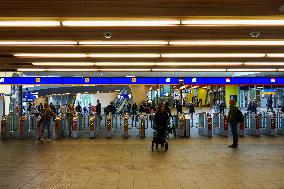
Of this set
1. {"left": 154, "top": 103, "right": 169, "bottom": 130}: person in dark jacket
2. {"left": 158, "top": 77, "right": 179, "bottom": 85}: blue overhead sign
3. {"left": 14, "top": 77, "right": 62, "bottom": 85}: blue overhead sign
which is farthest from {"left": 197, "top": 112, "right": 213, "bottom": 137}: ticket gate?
{"left": 14, "top": 77, "right": 62, "bottom": 85}: blue overhead sign

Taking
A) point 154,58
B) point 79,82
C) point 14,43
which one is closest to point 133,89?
point 79,82

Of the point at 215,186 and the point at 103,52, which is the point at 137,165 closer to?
the point at 215,186

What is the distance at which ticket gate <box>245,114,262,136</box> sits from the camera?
1797 cm

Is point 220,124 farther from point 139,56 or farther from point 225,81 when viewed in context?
point 139,56

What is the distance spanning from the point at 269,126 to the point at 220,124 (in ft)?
6.85

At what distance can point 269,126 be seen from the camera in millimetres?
18500

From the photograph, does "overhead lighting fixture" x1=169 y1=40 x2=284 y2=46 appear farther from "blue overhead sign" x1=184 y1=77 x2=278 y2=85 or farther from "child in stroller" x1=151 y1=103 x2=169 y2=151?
"blue overhead sign" x1=184 y1=77 x2=278 y2=85

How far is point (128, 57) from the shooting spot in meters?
13.9

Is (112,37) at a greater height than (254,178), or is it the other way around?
(112,37)

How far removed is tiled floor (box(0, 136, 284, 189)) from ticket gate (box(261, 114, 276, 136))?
12.1ft

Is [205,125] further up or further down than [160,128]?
further down

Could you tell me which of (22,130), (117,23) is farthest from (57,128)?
(117,23)

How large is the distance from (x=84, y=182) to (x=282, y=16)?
457cm

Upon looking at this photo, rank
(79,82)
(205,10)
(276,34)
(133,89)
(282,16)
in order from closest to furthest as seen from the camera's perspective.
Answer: (205,10) → (282,16) → (276,34) → (79,82) → (133,89)
